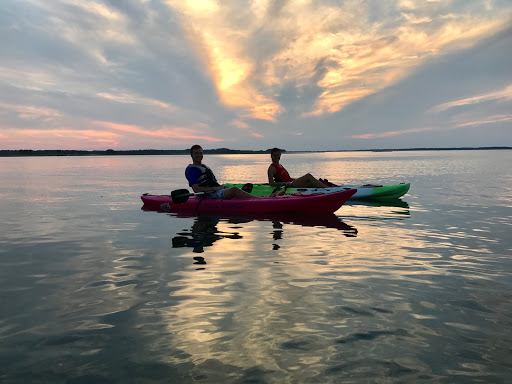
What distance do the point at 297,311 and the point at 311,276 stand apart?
1360 mm

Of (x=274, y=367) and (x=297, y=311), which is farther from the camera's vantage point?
(x=297, y=311)

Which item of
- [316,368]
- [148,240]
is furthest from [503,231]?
[148,240]

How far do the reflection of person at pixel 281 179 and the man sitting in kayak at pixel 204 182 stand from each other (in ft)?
7.84

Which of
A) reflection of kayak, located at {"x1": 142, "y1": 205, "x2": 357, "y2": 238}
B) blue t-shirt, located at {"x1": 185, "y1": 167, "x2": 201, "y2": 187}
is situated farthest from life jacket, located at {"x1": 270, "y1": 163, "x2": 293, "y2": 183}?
blue t-shirt, located at {"x1": 185, "y1": 167, "x2": 201, "y2": 187}

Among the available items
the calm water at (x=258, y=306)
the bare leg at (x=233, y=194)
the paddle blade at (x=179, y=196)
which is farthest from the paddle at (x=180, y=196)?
the calm water at (x=258, y=306)

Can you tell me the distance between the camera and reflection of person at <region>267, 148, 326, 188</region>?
548 inches

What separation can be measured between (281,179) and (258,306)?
10511 mm

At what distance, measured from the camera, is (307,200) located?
11469 mm

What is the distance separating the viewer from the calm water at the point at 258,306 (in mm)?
3127

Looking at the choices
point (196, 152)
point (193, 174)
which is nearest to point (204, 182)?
point (193, 174)

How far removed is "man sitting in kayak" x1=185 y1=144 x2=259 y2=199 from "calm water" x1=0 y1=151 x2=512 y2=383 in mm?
2850

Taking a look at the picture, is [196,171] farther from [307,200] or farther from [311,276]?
[311,276]

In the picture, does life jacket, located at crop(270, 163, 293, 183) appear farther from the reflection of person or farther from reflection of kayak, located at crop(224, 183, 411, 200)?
reflection of kayak, located at crop(224, 183, 411, 200)

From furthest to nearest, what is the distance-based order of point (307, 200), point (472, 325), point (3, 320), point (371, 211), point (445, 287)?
1. point (371, 211)
2. point (307, 200)
3. point (445, 287)
4. point (3, 320)
5. point (472, 325)
